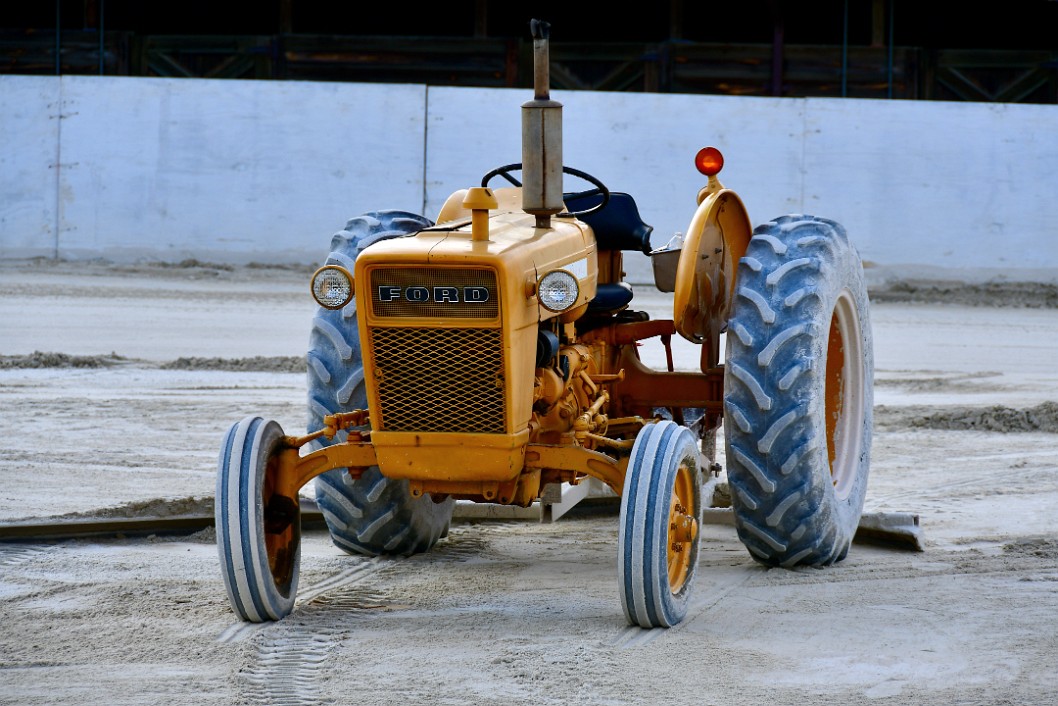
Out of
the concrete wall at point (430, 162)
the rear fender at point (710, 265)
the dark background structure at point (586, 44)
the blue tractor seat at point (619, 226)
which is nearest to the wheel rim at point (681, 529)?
the rear fender at point (710, 265)

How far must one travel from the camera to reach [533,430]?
5.19 metres

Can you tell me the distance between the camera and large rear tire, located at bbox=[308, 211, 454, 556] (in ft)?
18.6

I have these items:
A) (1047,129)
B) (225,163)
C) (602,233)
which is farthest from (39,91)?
(602,233)

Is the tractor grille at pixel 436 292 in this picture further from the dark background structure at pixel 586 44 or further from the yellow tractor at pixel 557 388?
the dark background structure at pixel 586 44

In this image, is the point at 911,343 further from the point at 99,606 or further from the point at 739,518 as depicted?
the point at 99,606

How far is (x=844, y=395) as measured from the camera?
6570mm

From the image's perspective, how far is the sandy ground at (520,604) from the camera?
4.46 metres

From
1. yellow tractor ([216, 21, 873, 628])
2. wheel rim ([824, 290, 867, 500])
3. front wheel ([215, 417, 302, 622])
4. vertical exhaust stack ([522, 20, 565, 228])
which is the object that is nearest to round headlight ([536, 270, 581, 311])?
yellow tractor ([216, 21, 873, 628])

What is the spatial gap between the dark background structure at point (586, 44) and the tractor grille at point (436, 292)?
1616 centimetres

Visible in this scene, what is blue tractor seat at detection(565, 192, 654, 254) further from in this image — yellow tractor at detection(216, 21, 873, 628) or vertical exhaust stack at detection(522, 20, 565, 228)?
vertical exhaust stack at detection(522, 20, 565, 228)

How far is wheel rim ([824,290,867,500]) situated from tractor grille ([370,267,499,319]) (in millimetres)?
2125

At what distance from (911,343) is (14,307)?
292 inches

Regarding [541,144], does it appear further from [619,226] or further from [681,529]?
[681,529]

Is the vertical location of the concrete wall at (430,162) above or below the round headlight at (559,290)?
above
